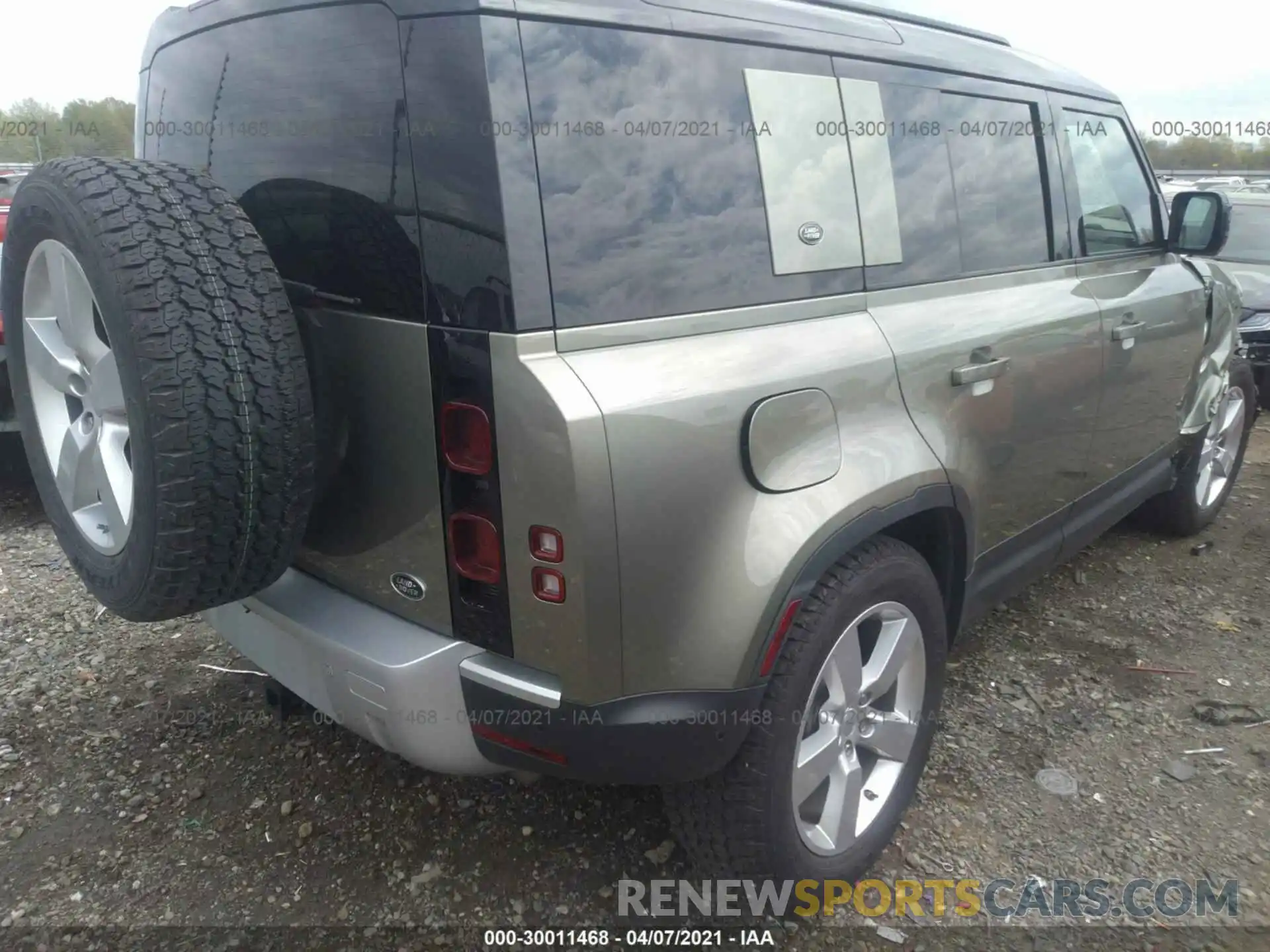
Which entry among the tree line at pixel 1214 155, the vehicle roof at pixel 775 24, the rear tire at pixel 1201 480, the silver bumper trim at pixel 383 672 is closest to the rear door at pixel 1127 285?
the vehicle roof at pixel 775 24

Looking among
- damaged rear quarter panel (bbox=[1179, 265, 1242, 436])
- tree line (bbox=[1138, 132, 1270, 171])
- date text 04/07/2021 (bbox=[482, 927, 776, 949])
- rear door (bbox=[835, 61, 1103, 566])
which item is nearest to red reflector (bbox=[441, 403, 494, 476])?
rear door (bbox=[835, 61, 1103, 566])

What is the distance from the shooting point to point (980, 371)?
7.75ft

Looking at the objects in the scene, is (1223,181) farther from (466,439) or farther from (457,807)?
(466,439)

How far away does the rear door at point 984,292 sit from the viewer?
2209mm

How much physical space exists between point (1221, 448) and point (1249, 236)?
4420mm

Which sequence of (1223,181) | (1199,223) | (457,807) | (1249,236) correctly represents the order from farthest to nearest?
1. (1223,181)
2. (1249,236)
3. (1199,223)
4. (457,807)

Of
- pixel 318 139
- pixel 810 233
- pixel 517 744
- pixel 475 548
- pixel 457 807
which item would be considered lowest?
pixel 457 807

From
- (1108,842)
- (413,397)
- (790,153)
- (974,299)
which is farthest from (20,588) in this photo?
(1108,842)

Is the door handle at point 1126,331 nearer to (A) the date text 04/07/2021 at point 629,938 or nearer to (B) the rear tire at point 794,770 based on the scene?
(B) the rear tire at point 794,770

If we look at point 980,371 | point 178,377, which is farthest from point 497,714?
point 980,371

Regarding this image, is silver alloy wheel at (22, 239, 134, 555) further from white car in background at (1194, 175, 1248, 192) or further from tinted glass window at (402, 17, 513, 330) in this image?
white car in background at (1194, 175, 1248, 192)

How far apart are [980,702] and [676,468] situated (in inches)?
76.5

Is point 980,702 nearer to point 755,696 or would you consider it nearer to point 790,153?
point 755,696

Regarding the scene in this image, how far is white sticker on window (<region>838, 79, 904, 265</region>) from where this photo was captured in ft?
7.06
